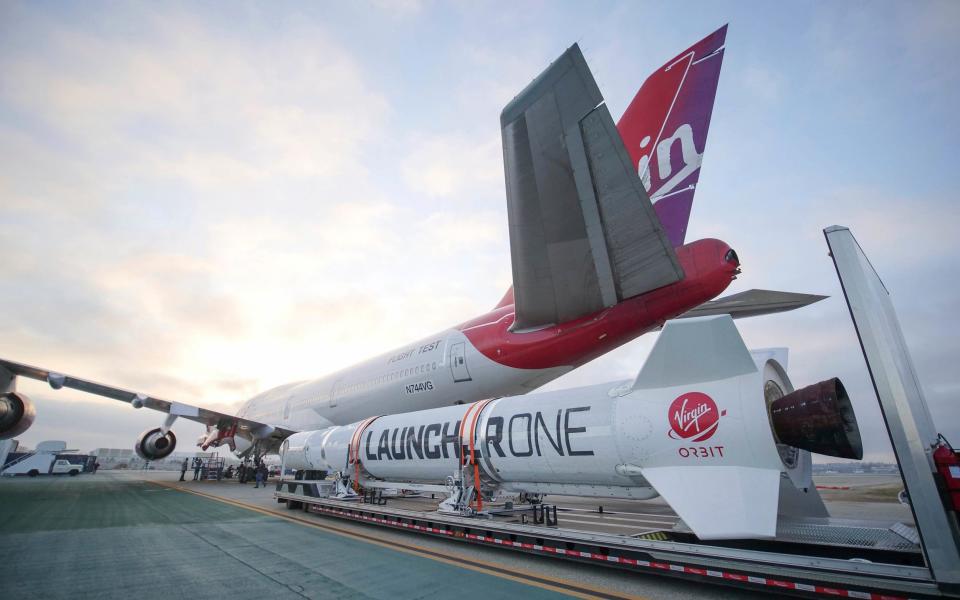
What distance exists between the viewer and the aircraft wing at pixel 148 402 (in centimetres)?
1623

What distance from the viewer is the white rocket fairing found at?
4922mm

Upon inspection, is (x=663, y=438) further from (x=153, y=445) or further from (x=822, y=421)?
(x=153, y=445)

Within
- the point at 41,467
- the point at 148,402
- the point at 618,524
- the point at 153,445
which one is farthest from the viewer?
the point at 41,467

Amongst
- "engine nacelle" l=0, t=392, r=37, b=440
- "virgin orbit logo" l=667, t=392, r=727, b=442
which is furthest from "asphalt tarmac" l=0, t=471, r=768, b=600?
"engine nacelle" l=0, t=392, r=37, b=440

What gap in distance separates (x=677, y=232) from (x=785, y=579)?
676 centimetres

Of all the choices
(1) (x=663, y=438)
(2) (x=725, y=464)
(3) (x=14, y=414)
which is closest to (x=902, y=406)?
(2) (x=725, y=464)

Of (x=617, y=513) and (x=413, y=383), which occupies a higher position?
(x=413, y=383)

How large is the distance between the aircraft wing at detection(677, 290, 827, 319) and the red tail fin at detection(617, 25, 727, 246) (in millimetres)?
1471

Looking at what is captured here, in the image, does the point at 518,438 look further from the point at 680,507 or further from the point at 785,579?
the point at 785,579

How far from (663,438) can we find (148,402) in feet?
69.8

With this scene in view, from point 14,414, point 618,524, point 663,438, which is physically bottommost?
point 618,524

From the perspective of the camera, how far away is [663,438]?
5.64 meters

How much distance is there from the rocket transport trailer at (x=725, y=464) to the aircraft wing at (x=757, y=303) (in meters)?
2.98

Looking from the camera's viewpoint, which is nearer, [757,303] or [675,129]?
[757,303]
